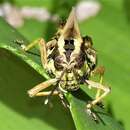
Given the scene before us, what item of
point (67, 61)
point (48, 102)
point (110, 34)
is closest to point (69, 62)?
point (67, 61)

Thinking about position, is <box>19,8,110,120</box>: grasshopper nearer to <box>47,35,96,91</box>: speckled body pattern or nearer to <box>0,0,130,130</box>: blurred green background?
<box>47,35,96,91</box>: speckled body pattern

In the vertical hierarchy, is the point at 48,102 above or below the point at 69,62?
below

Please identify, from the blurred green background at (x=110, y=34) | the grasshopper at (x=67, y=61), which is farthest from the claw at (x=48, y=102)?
the blurred green background at (x=110, y=34)

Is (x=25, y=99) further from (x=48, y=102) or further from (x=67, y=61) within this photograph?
(x=67, y=61)

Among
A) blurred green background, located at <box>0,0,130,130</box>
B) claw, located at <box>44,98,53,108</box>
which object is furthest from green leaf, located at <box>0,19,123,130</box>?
blurred green background, located at <box>0,0,130,130</box>

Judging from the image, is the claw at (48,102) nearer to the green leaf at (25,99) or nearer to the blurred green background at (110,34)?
the green leaf at (25,99)

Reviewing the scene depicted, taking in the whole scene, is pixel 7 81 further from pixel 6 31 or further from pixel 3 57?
pixel 6 31

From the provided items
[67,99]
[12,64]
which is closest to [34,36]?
[12,64]

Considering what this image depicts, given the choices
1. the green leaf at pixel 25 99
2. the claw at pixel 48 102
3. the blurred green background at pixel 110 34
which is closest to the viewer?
the green leaf at pixel 25 99

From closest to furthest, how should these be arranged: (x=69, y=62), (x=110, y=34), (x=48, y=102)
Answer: (x=69, y=62), (x=48, y=102), (x=110, y=34)

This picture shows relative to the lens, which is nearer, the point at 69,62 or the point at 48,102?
the point at 69,62
